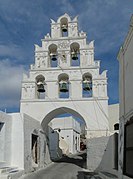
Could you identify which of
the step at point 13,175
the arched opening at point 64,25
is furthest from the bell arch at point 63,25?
the step at point 13,175

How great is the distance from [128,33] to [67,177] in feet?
27.1

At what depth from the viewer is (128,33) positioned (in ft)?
30.9

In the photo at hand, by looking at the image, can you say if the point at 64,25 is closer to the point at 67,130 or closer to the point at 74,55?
the point at 74,55

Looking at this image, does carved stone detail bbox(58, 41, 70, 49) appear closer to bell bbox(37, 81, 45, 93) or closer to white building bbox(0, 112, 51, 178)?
bell bbox(37, 81, 45, 93)

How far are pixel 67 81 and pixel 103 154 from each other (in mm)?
6037

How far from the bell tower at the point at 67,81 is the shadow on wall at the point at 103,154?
1314mm

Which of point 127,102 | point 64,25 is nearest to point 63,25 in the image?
point 64,25

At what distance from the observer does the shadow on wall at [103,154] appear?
559 inches

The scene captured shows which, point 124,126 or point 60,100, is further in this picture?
point 60,100

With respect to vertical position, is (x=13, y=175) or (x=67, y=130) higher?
(x=67, y=130)

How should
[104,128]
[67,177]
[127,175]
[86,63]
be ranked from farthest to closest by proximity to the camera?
[86,63], [104,128], [67,177], [127,175]

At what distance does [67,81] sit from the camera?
66.7 feet

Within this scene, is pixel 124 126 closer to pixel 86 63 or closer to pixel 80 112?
pixel 80 112

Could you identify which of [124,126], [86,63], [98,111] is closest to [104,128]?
[98,111]
